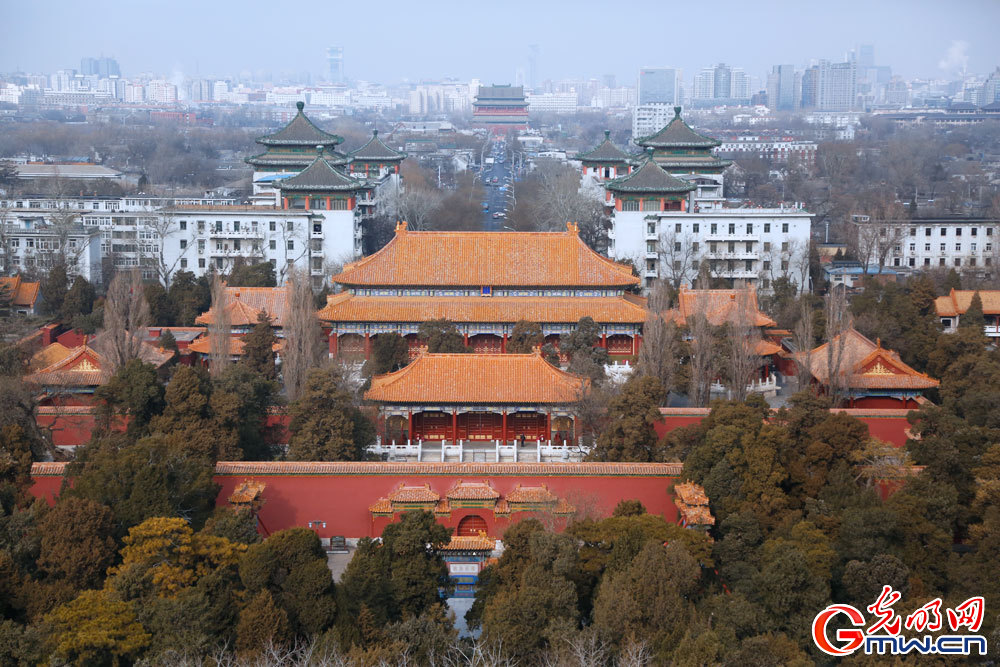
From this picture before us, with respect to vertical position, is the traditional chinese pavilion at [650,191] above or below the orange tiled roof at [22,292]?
above

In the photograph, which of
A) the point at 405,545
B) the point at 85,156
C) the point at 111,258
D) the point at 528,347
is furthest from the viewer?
the point at 85,156

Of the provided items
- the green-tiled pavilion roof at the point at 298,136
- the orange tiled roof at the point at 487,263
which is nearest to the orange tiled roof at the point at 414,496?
the orange tiled roof at the point at 487,263

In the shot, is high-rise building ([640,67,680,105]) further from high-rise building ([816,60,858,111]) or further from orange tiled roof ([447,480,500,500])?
orange tiled roof ([447,480,500,500])

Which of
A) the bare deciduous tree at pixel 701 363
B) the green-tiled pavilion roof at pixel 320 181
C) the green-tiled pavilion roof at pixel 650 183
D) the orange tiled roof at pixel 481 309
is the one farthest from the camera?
the green-tiled pavilion roof at pixel 320 181

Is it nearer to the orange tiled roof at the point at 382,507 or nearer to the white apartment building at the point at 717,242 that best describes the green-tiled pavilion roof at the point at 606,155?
the white apartment building at the point at 717,242

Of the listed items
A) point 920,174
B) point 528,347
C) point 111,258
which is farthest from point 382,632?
point 920,174

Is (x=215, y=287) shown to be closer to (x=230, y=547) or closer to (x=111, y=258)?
(x=230, y=547)

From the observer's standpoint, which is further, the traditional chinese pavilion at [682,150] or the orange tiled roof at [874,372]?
the traditional chinese pavilion at [682,150]
